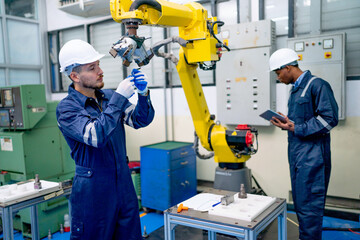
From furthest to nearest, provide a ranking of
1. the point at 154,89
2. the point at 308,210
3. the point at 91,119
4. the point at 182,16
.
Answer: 1. the point at 154,89
2. the point at 308,210
3. the point at 182,16
4. the point at 91,119

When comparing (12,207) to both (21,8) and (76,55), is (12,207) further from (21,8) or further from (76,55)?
(21,8)

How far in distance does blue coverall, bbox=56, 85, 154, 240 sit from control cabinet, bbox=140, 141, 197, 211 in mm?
1938

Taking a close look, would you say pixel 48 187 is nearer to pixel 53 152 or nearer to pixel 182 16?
pixel 53 152

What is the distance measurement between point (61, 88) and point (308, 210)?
4954mm

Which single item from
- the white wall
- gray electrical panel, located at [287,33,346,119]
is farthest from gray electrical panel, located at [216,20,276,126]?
gray electrical panel, located at [287,33,346,119]

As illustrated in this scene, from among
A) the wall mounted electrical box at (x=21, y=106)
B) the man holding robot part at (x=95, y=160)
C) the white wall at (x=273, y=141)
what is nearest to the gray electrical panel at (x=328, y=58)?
the white wall at (x=273, y=141)

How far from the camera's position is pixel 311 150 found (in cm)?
248

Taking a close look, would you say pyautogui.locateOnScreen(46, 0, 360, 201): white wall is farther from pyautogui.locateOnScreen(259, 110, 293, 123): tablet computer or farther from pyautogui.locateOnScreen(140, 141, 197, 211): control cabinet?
pyautogui.locateOnScreen(259, 110, 293, 123): tablet computer

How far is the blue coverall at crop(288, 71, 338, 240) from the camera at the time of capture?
2439 mm

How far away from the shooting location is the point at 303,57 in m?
3.37

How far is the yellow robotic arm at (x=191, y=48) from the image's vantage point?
1624 mm

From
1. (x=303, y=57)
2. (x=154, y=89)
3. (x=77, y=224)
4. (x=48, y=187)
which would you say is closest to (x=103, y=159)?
(x=77, y=224)

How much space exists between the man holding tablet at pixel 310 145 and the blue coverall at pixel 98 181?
4.45ft

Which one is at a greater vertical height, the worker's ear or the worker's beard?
the worker's ear
